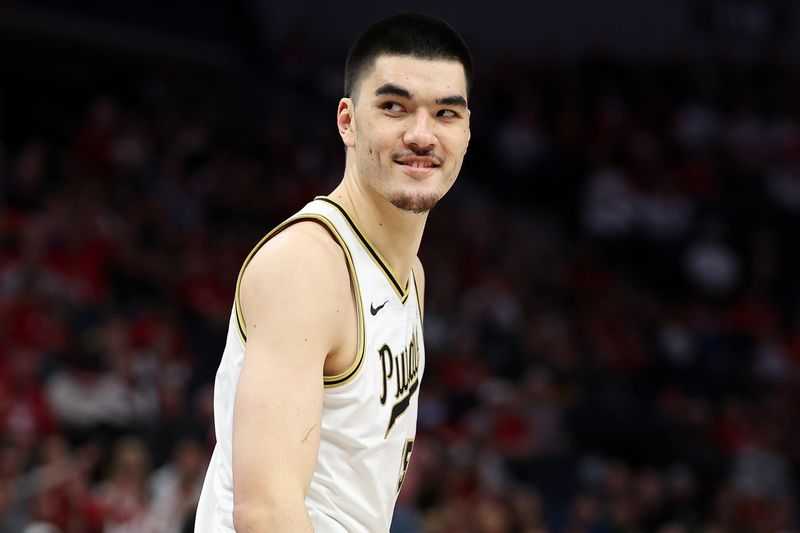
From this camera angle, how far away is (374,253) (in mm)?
2924

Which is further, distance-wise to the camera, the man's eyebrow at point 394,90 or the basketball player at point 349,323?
the man's eyebrow at point 394,90

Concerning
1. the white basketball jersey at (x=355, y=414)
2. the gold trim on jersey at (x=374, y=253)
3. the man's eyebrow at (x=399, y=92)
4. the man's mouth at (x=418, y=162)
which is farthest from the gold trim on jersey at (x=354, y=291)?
the man's eyebrow at (x=399, y=92)

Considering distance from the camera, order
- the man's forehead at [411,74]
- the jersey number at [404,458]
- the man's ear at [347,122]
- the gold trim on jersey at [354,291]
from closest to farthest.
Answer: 1. the gold trim on jersey at [354,291]
2. the man's forehead at [411,74]
3. the man's ear at [347,122]
4. the jersey number at [404,458]

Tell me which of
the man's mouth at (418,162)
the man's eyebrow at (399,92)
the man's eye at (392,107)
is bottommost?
the man's mouth at (418,162)

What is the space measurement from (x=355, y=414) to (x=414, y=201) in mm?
517

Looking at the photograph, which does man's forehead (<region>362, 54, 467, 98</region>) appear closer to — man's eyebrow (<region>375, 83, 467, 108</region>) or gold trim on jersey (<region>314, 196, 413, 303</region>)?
man's eyebrow (<region>375, 83, 467, 108</region>)

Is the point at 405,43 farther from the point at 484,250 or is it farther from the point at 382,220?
the point at 484,250

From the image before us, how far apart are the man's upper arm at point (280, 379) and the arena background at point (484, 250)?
11.1ft

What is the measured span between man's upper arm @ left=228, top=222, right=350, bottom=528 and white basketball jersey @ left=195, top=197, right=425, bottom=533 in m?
0.12

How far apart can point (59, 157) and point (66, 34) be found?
9.12ft

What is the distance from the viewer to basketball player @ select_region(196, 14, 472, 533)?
2.43 m

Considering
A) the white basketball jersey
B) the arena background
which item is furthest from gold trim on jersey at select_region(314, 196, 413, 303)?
the arena background

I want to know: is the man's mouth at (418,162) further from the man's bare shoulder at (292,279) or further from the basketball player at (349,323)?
the man's bare shoulder at (292,279)

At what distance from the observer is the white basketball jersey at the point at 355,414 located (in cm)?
269
